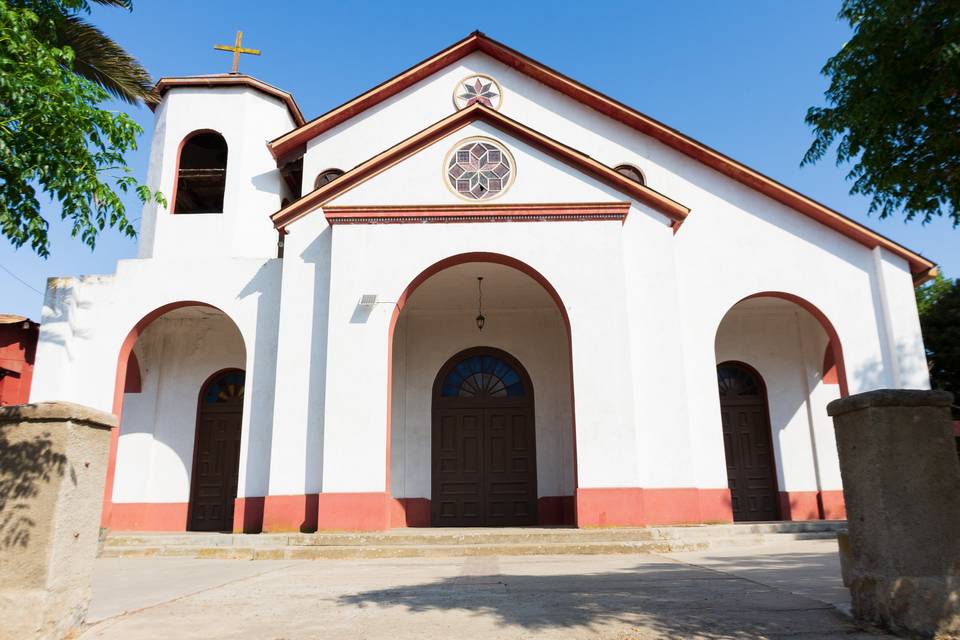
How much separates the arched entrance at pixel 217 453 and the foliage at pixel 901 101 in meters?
12.2

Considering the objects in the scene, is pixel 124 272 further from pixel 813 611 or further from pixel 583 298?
pixel 813 611

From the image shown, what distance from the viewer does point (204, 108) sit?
50.3 feet

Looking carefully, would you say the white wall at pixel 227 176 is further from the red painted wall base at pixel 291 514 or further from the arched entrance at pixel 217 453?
the red painted wall base at pixel 291 514

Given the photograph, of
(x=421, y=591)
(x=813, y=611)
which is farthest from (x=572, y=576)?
(x=813, y=611)

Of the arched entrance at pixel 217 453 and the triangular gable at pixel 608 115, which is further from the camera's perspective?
the arched entrance at pixel 217 453

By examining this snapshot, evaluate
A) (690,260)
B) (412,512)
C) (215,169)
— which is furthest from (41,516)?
(215,169)

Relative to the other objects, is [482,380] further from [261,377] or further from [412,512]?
[261,377]

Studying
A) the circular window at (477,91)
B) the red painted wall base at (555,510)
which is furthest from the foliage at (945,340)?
the circular window at (477,91)

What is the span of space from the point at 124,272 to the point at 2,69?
8253 millimetres

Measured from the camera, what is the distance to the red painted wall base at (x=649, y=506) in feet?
34.8

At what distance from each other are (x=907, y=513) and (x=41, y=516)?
4942 millimetres

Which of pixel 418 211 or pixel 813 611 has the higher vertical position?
pixel 418 211

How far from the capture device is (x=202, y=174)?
1493 cm

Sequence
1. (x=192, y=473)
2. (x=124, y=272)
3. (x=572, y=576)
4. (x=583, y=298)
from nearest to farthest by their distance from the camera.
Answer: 1. (x=572, y=576)
2. (x=583, y=298)
3. (x=124, y=272)
4. (x=192, y=473)
